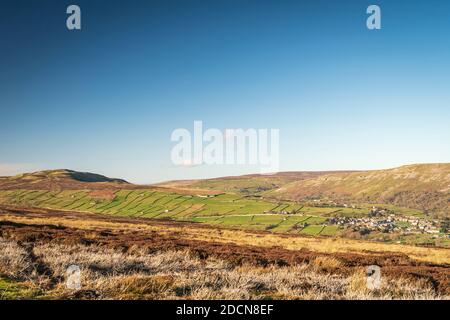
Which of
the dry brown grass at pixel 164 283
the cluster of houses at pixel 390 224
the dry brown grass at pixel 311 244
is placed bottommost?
the cluster of houses at pixel 390 224

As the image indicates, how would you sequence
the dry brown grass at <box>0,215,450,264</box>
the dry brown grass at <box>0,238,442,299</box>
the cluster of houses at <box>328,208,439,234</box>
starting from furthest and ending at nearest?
the cluster of houses at <box>328,208,439,234</box> → the dry brown grass at <box>0,215,450,264</box> → the dry brown grass at <box>0,238,442,299</box>

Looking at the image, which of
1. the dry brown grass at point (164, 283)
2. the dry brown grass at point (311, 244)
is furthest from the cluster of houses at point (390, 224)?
the dry brown grass at point (164, 283)

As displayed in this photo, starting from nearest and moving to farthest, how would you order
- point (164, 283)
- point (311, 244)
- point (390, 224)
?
1. point (164, 283)
2. point (311, 244)
3. point (390, 224)

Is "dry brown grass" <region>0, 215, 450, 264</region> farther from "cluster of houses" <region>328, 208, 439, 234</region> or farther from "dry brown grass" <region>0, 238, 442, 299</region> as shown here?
"cluster of houses" <region>328, 208, 439, 234</region>

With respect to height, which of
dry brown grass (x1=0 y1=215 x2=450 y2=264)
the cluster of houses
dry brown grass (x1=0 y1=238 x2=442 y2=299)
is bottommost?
the cluster of houses

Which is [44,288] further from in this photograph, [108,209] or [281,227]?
[108,209]

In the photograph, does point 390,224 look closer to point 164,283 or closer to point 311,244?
point 311,244

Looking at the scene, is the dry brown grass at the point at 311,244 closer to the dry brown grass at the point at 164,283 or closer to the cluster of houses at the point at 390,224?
the dry brown grass at the point at 164,283

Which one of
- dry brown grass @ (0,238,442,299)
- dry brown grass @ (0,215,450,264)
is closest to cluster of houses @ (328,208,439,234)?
dry brown grass @ (0,215,450,264)

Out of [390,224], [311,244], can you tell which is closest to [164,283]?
[311,244]

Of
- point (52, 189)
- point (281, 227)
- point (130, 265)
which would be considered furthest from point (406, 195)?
point (130, 265)

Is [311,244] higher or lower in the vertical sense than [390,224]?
higher
